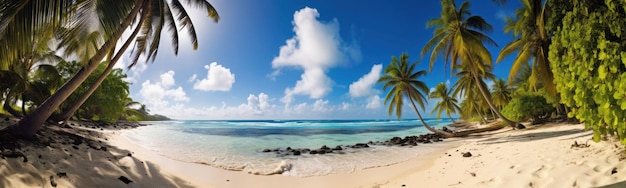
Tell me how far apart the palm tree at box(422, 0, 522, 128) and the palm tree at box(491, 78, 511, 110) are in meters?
17.9

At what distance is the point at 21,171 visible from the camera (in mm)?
4152

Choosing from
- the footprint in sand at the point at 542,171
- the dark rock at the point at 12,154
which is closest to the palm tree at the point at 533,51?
the footprint in sand at the point at 542,171

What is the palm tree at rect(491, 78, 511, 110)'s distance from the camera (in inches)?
1184

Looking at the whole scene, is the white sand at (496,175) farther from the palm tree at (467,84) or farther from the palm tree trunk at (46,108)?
the palm tree at (467,84)

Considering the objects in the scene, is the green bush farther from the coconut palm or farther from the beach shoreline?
the coconut palm

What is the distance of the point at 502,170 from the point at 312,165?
5.48 meters

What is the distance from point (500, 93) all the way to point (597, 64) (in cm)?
3235

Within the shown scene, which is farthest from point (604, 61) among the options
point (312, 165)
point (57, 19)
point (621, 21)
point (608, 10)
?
point (57, 19)

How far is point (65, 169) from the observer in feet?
16.4

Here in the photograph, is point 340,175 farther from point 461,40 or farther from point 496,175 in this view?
point 461,40

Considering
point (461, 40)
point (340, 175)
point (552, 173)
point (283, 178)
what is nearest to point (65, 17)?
point (283, 178)

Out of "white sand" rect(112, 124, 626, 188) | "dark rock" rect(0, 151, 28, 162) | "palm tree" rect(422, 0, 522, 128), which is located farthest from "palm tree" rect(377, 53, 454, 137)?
"dark rock" rect(0, 151, 28, 162)

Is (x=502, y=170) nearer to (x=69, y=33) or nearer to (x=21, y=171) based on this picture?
(x=21, y=171)

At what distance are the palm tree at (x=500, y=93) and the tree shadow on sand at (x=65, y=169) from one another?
33772 millimetres
